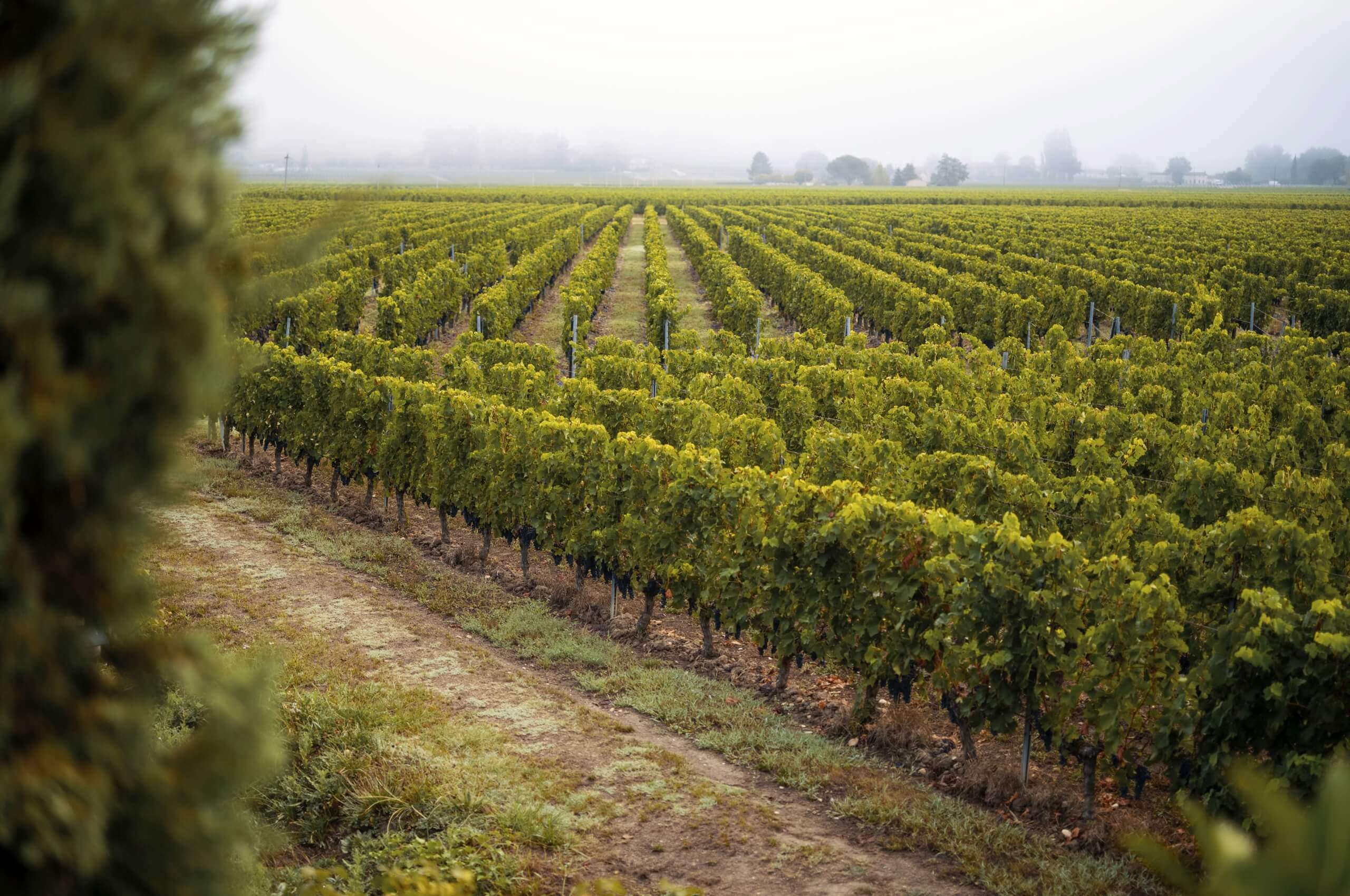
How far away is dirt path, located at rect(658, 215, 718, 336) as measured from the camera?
2935 cm

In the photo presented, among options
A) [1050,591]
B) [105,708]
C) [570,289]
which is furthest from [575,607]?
[570,289]

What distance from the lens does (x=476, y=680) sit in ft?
27.6

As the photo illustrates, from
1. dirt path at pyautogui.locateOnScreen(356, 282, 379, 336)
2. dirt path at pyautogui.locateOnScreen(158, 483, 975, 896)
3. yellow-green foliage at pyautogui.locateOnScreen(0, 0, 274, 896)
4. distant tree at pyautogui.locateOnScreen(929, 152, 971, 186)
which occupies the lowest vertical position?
dirt path at pyautogui.locateOnScreen(158, 483, 975, 896)

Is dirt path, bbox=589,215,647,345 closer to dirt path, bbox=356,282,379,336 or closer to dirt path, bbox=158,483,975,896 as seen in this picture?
dirt path, bbox=356,282,379,336

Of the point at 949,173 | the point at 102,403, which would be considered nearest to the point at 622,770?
the point at 102,403

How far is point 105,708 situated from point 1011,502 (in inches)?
335

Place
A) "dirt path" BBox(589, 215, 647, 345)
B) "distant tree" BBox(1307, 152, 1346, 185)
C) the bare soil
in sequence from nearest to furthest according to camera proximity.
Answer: the bare soil
"dirt path" BBox(589, 215, 647, 345)
"distant tree" BBox(1307, 152, 1346, 185)

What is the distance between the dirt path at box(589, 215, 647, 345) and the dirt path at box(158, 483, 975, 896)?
14638mm

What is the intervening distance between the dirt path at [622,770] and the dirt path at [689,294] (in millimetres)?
12876

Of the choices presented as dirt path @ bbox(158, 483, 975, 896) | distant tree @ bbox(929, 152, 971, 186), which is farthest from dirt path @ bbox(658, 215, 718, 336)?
distant tree @ bbox(929, 152, 971, 186)

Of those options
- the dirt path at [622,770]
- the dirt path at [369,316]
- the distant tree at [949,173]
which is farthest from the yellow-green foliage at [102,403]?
the distant tree at [949,173]

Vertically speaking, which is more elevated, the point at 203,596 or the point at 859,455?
the point at 859,455

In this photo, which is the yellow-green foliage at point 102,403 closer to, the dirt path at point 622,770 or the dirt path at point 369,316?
the dirt path at point 622,770

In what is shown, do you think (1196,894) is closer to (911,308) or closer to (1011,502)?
(1011,502)
